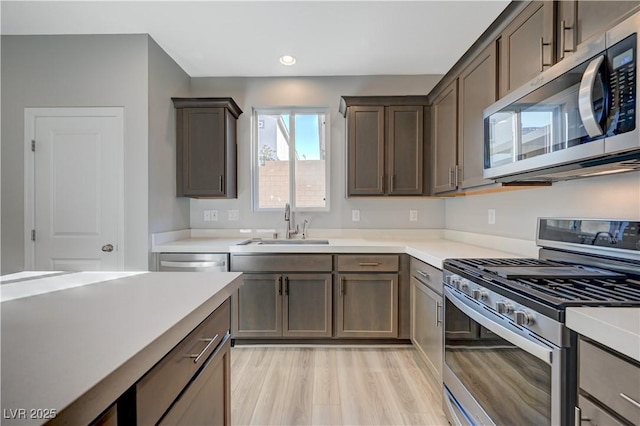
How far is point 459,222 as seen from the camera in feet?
9.74


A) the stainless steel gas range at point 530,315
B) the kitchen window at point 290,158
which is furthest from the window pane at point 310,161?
the stainless steel gas range at point 530,315

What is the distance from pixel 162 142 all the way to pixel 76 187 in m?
0.79

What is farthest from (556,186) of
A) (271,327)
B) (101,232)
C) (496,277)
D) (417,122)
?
(101,232)

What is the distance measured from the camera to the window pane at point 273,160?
3387mm

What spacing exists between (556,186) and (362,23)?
1.80m

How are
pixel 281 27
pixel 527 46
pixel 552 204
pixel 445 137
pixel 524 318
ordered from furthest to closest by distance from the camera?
pixel 445 137, pixel 281 27, pixel 552 204, pixel 527 46, pixel 524 318

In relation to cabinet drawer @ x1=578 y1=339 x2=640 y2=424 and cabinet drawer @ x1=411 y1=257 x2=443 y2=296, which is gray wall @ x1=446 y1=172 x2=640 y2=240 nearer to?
cabinet drawer @ x1=411 y1=257 x2=443 y2=296

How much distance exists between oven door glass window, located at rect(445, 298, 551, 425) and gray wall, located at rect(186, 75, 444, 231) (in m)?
1.73

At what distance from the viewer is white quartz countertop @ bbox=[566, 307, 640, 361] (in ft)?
2.33

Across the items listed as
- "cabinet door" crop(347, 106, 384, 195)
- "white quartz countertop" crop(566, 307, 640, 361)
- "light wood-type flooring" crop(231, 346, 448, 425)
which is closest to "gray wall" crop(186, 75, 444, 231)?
"cabinet door" crop(347, 106, 384, 195)

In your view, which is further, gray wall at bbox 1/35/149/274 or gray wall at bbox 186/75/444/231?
gray wall at bbox 186/75/444/231

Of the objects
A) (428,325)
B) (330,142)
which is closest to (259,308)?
(428,325)

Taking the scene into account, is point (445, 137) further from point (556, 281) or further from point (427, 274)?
point (556, 281)

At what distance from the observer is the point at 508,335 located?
3.77 ft
